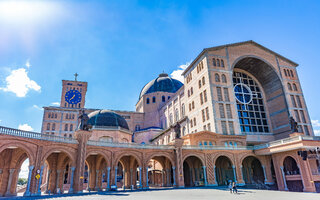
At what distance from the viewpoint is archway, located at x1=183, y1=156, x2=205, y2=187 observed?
35.8m

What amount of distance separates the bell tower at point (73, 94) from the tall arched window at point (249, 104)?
4701cm

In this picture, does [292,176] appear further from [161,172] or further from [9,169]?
[9,169]

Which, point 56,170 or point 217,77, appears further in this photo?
point 217,77

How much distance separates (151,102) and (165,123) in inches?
359

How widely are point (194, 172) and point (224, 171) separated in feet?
17.7

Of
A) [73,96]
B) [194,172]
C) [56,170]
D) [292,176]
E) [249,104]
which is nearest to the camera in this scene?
[56,170]

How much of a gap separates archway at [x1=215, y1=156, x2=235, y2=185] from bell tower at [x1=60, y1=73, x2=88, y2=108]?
1861 inches

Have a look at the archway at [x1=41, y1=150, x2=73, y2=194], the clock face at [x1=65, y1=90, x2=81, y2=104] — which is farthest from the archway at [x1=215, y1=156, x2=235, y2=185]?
the clock face at [x1=65, y1=90, x2=81, y2=104]

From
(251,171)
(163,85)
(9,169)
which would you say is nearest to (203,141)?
(251,171)

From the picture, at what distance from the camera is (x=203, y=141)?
37.0 meters

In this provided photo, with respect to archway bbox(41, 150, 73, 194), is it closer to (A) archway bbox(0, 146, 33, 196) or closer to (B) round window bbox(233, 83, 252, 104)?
(A) archway bbox(0, 146, 33, 196)

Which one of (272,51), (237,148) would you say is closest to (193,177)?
(237,148)

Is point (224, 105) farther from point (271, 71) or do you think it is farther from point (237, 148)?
point (271, 71)

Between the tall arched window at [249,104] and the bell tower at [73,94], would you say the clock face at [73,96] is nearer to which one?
the bell tower at [73,94]
